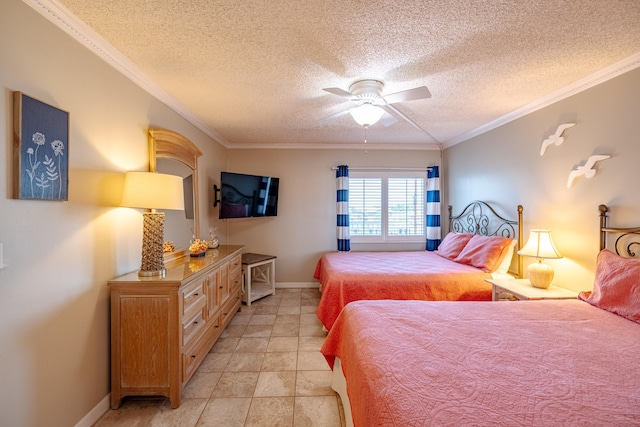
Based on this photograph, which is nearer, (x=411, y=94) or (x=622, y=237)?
A: (x=622, y=237)

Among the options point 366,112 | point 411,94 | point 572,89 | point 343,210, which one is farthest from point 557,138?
point 343,210

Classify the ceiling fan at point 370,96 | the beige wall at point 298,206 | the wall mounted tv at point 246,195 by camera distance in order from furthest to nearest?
the beige wall at point 298,206
the wall mounted tv at point 246,195
the ceiling fan at point 370,96

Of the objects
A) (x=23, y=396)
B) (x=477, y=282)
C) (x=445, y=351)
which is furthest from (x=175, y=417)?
(x=477, y=282)

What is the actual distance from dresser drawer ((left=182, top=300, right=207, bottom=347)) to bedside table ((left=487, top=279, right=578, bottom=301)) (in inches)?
111

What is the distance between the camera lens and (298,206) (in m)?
4.88

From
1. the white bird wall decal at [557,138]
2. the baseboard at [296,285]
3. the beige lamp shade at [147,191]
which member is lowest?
the baseboard at [296,285]

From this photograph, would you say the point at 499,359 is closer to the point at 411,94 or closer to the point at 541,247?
the point at 541,247

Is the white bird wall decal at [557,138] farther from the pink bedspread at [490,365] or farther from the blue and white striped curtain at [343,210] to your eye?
the blue and white striped curtain at [343,210]

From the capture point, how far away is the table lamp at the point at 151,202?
6.55ft

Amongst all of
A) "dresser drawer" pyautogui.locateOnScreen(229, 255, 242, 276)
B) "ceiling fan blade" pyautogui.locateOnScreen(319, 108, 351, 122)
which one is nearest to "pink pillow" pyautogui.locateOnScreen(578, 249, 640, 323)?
"ceiling fan blade" pyautogui.locateOnScreen(319, 108, 351, 122)

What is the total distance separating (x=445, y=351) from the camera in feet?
4.40

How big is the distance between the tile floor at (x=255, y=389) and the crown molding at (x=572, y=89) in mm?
3325

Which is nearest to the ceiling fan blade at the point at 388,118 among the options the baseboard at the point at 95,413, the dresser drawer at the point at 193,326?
the dresser drawer at the point at 193,326

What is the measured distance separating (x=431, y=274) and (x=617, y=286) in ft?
4.54
